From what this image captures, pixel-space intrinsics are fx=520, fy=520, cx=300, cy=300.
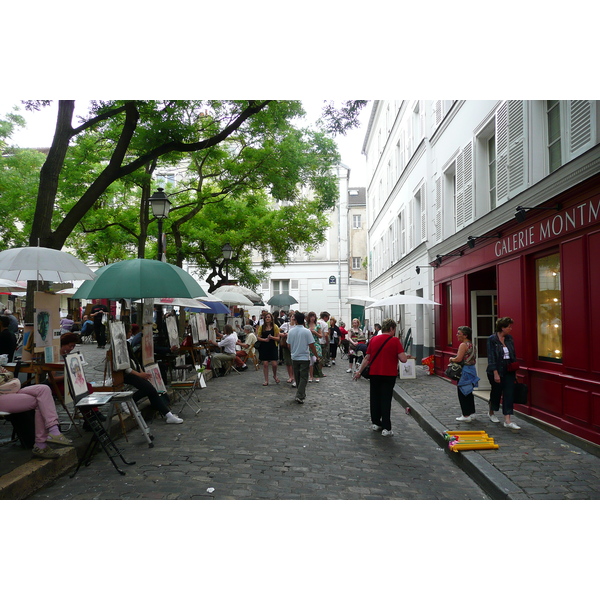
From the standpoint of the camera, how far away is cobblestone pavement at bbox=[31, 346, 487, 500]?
17.0ft

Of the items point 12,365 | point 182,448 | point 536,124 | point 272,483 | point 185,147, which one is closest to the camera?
point 272,483

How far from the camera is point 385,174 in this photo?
89.4 feet

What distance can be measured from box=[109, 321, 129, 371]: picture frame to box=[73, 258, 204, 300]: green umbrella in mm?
448

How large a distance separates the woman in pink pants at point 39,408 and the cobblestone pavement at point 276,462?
1.40ft

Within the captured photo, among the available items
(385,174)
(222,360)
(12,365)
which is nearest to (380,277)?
(385,174)

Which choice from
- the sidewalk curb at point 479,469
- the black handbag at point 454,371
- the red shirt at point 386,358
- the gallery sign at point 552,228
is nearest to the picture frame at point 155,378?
the red shirt at point 386,358

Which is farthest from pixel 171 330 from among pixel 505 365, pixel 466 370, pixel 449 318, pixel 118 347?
pixel 449 318

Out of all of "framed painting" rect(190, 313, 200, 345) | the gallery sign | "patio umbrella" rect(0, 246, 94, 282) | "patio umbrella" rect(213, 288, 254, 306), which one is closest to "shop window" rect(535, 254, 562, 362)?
the gallery sign

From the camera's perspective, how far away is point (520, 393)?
7805mm

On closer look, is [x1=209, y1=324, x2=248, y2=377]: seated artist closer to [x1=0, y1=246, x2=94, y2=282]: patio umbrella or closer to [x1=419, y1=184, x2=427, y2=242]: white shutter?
[x1=419, y1=184, x2=427, y2=242]: white shutter

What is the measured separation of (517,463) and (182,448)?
13.6 ft

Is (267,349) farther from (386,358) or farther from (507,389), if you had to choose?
(507,389)

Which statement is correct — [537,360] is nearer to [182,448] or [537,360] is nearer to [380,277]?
[182,448]

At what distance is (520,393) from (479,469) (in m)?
2.53
